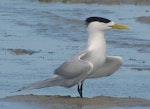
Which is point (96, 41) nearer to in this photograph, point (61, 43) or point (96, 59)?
point (96, 59)

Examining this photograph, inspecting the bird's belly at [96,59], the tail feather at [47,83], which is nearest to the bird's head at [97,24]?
the bird's belly at [96,59]

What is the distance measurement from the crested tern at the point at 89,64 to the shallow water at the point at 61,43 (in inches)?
27.1

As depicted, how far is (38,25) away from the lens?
23.2 m

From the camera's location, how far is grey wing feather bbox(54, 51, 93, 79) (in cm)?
1177

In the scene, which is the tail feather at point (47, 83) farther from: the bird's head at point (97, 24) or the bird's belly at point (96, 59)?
the bird's head at point (97, 24)

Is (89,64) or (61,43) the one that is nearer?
(89,64)

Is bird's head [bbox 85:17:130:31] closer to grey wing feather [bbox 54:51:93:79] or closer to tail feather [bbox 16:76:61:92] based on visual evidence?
grey wing feather [bbox 54:51:93:79]

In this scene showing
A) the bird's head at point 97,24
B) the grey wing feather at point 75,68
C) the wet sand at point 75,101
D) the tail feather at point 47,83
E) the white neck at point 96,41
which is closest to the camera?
the wet sand at point 75,101

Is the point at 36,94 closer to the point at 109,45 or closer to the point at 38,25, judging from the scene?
the point at 109,45

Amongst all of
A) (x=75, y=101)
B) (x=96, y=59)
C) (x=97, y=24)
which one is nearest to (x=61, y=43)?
(x=97, y=24)

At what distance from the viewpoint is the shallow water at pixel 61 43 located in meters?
13.6

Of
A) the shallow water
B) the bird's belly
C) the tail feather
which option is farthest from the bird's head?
the shallow water

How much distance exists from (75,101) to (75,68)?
497 mm

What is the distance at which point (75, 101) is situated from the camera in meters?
11.9
